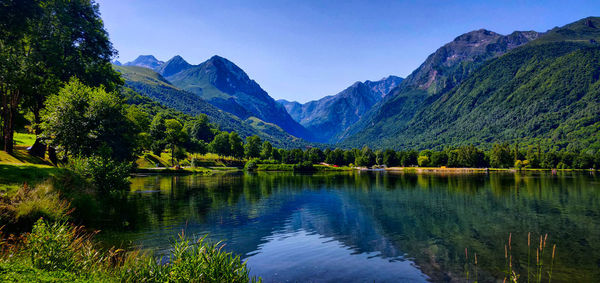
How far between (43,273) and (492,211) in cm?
5371

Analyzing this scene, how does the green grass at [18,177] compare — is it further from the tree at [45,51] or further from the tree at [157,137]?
the tree at [157,137]

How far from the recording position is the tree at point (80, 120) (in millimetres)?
44531

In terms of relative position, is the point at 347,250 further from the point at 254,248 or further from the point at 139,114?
the point at 139,114

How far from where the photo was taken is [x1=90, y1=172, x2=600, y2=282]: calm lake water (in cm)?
2252

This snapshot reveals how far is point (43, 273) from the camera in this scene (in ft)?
36.7

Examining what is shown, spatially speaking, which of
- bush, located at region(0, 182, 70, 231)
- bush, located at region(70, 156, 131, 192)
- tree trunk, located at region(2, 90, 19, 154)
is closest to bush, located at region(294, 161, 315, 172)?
bush, located at region(70, 156, 131, 192)

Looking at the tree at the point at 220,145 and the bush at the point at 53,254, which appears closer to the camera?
the bush at the point at 53,254

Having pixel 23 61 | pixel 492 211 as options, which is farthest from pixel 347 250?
pixel 23 61

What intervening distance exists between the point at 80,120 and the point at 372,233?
46.6m

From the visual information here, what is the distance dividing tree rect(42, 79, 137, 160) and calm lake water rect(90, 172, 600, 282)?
35.4 feet

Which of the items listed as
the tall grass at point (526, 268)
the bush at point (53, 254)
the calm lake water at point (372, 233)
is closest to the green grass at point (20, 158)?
the calm lake water at point (372, 233)

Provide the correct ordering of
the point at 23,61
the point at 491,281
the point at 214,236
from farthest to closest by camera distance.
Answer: the point at 23,61 < the point at 214,236 < the point at 491,281

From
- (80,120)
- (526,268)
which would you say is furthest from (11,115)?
(526,268)

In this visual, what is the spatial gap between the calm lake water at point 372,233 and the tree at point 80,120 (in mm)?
10787
